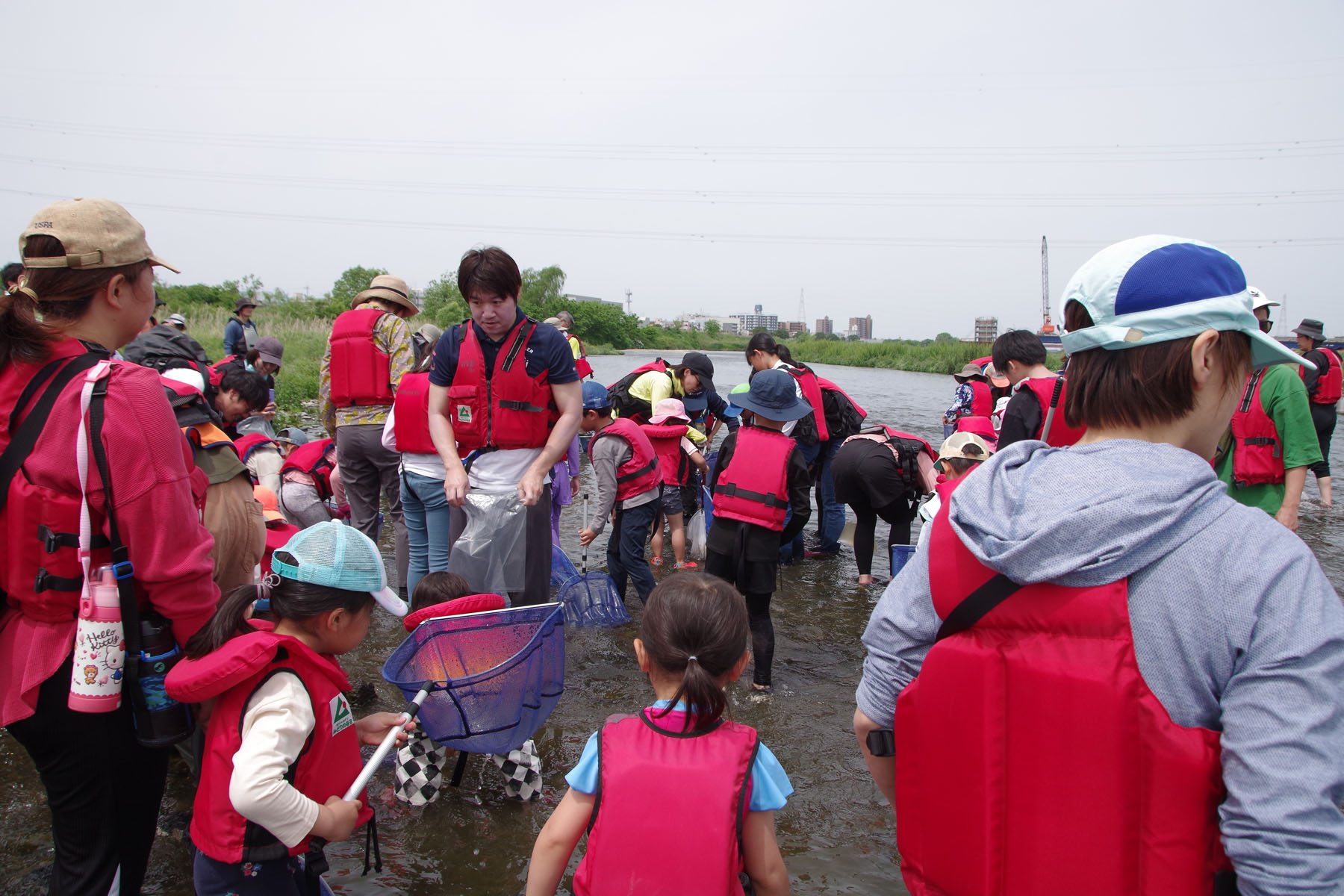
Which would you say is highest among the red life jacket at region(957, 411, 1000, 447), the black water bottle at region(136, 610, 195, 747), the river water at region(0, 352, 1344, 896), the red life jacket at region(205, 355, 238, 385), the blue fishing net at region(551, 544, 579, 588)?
the red life jacket at region(205, 355, 238, 385)

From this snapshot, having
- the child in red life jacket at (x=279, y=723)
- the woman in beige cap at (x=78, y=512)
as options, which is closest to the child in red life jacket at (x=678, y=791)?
the child in red life jacket at (x=279, y=723)

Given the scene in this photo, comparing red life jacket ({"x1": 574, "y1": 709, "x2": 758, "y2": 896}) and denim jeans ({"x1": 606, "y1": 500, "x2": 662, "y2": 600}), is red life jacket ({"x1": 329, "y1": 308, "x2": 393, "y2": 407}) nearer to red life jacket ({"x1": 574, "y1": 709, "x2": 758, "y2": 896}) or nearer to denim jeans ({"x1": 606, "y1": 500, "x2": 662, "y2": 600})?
denim jeans ({"x1": 606, "y1": 500, "x2": 662, "y2": 600})

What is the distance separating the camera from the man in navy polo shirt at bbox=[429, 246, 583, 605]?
3.77m

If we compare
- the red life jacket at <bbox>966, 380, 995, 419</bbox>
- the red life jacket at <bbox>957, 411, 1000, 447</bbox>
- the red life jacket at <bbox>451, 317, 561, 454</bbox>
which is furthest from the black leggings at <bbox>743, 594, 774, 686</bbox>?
the red life jacket at <bbox>966, 380, 995, 419</bbox>

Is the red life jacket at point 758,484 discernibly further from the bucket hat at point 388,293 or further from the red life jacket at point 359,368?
the bucket hat at point 388,293

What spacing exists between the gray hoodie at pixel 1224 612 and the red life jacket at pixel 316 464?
16.1ft

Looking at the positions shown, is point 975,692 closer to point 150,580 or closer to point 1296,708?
point 1296,708

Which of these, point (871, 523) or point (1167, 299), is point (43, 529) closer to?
point (1167, 299)

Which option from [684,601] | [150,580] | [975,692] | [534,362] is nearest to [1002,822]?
[975,692]

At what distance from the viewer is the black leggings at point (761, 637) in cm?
436

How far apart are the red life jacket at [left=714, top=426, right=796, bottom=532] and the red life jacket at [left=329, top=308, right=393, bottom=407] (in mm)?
2301

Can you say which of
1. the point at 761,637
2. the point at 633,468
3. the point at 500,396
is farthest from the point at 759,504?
the point at 500,396

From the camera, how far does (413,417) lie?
172 inches

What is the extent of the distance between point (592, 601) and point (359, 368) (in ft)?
7.09
